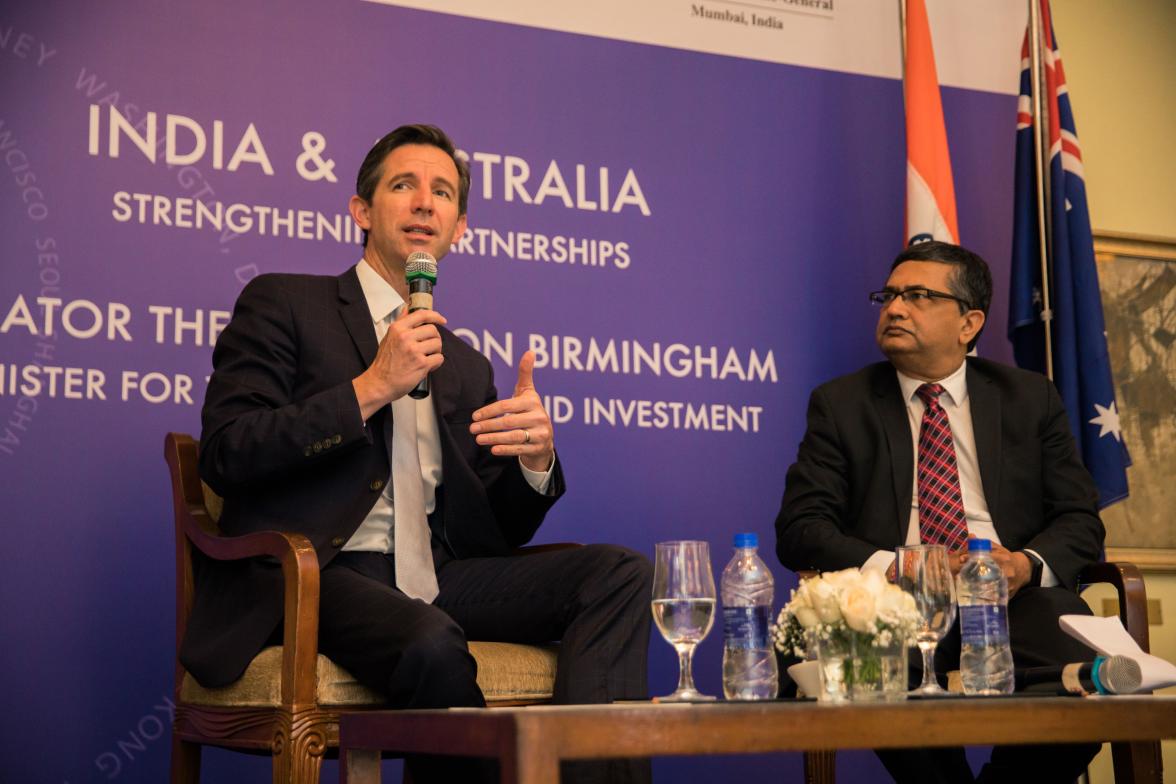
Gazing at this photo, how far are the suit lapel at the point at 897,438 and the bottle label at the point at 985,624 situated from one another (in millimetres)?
1310

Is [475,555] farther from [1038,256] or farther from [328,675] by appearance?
[1038,256]

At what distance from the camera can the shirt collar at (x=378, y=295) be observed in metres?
3.23

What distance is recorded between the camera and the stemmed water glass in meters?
2.18

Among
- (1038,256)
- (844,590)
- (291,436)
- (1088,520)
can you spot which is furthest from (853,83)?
(844,590)

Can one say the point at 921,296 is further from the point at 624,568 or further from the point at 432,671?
the point at 432,671

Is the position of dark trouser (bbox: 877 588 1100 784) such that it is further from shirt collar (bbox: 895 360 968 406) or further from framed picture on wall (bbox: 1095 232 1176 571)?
framed picture on wall (bbox: 1095 232 1176 571)

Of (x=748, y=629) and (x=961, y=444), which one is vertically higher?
(x=961, y=444)

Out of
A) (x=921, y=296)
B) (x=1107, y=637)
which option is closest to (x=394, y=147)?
(x=921, y=296)

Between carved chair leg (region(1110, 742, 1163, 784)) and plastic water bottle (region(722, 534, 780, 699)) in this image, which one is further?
carved chair leg (region(1110, 742, 1163, 784))

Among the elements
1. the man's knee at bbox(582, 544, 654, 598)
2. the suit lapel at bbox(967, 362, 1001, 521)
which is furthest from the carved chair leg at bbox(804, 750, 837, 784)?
the man's knee at bbox(582, 544, 654, 598)

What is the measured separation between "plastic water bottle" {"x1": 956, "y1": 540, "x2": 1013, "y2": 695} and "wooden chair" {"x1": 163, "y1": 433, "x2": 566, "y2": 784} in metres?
0.93

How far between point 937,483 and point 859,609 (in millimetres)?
1839

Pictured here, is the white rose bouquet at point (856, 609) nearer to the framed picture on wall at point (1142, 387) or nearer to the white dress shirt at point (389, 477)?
the white dress shirt at point (389, 477)

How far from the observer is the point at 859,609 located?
1.97 metres
